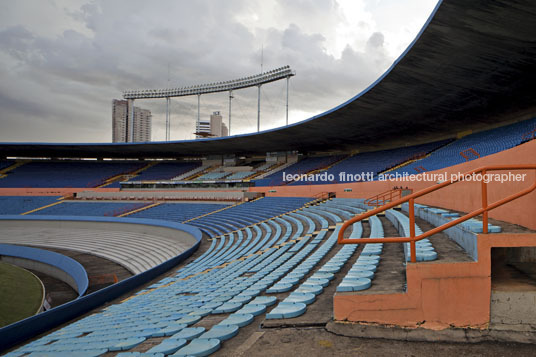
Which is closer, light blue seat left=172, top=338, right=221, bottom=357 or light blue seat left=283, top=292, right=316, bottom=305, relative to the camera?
light blue seat left=172, top=338, right=221, bottom=357

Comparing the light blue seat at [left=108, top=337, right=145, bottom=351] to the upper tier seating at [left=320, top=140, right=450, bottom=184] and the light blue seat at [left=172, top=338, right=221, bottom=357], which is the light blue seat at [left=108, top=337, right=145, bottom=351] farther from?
the upper tier seating at [left=320, top=140, right=450, bottom=184]

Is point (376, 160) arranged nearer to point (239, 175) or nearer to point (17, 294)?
point (239, 175)

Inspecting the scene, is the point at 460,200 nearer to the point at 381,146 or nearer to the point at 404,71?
the point at 404,71

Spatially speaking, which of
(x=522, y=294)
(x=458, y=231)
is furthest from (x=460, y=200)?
(x=522, y=294)

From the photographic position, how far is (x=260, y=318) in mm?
3420

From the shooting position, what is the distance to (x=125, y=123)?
15662 cm

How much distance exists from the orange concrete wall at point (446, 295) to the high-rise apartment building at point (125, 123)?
502 feet

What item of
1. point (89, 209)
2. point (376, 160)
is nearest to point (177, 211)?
point (89, 209)

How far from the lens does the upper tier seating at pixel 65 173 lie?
37781 millimetres

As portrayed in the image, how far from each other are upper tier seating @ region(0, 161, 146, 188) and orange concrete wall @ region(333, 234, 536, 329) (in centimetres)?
4120

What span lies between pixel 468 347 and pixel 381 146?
1218 inches

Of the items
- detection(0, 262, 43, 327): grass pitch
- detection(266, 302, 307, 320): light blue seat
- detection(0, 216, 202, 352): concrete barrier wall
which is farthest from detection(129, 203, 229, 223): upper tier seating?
detection(266, 302, 307, 320): light blue seat

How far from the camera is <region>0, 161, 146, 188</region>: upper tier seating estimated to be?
1487 inches

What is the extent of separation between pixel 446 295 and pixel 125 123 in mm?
171489
